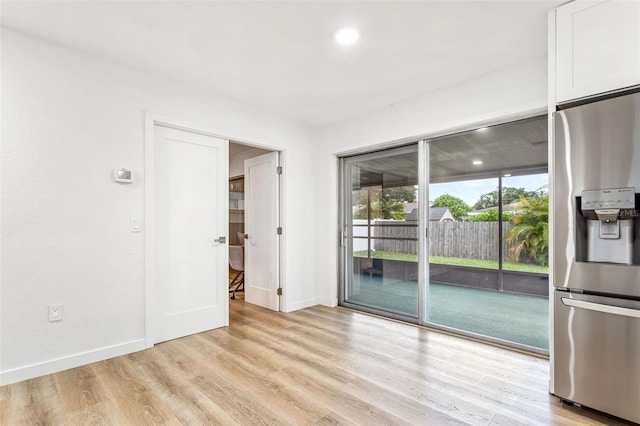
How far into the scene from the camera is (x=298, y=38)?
8.05 ft

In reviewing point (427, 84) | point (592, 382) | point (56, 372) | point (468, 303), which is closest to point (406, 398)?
point (592, 382)

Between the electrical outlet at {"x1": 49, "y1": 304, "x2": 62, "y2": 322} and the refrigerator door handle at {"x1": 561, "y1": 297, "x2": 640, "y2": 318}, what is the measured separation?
142 inches

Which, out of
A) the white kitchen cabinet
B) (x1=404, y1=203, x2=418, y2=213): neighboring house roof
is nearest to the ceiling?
the white kitchen cabinet

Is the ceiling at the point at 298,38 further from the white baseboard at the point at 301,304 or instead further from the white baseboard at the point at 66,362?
the white baseboard at the point at 301,304

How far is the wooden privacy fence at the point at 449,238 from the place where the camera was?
3.04 metres

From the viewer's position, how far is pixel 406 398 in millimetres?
2076

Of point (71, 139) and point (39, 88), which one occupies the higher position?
point (39, 88)

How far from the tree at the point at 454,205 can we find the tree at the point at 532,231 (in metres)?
0.45

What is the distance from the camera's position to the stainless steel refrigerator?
70.1 inches

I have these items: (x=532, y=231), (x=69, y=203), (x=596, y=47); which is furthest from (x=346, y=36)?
(x=69, y=203)

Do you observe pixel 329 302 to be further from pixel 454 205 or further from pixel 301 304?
pixel 454 205

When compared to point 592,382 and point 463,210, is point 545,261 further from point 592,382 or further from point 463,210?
point 592,382

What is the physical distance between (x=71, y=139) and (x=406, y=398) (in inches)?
125

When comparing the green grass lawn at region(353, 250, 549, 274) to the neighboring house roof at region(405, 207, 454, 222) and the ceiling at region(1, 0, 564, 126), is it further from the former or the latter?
the ceiling at region(1, 0, 564, 126)
